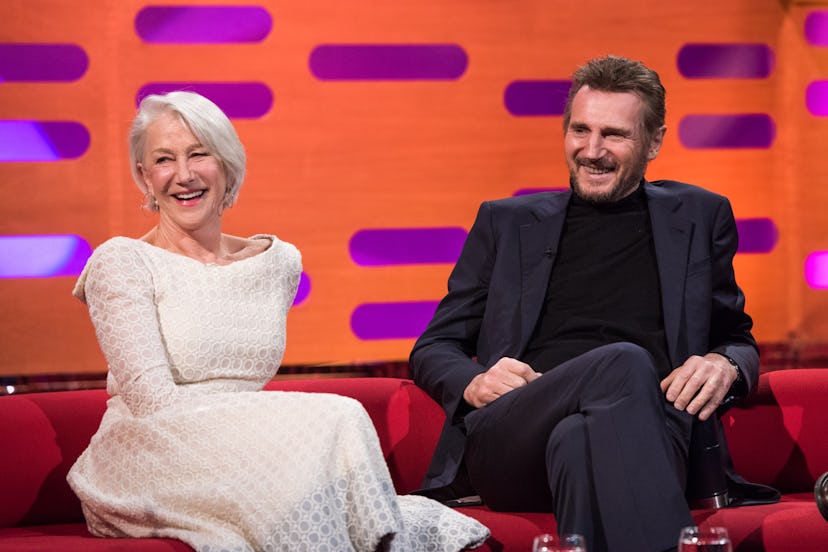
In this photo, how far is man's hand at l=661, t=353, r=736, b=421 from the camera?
8.36 ft

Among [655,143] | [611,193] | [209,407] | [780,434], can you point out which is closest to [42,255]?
[209,407]

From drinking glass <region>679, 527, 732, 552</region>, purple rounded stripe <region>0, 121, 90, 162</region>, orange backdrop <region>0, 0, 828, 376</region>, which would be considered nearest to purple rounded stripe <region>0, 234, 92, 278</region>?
orange backdrop <region>0, 0, 828, 376</region>

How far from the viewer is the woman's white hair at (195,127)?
263 cm

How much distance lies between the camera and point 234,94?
3.76 meters

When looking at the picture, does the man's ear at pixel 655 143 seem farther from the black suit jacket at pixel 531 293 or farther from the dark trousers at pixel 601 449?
the dark trousers at pixel 601 449

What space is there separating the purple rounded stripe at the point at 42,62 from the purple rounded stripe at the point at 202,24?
0.21m

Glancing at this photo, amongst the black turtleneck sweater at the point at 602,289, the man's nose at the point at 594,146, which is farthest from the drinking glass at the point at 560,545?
the man's nose at the point at 594,146

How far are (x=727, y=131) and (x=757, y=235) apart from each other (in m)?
0.38

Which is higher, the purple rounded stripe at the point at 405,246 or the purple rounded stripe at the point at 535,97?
the purple rounded stripe at the point at 535,97

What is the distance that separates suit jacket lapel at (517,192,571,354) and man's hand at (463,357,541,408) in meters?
0.20

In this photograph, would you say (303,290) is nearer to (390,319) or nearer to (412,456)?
(390,319)

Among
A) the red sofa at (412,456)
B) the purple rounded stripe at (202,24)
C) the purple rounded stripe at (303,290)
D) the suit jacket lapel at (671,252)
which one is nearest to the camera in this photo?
the red sofa at (412,456)

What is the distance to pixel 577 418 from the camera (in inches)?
90.7

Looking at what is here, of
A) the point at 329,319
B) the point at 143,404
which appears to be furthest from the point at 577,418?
the point at 329,319
